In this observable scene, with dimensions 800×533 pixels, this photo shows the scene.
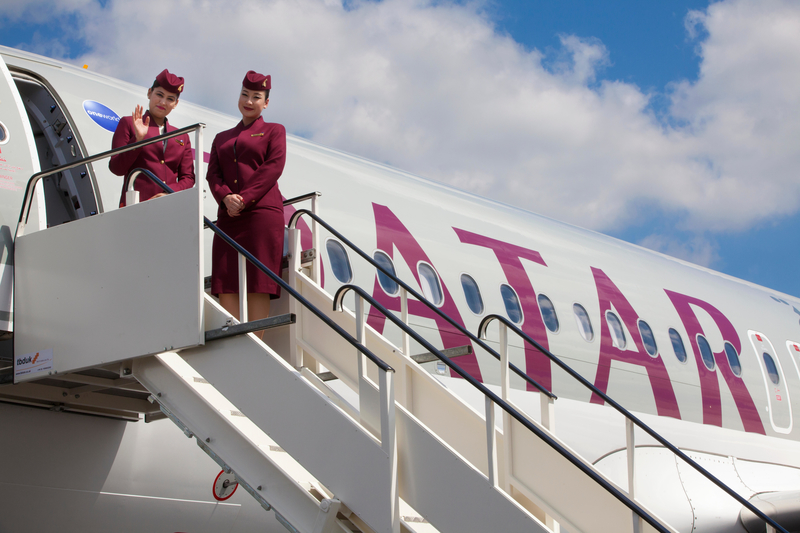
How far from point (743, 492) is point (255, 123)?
6.57m

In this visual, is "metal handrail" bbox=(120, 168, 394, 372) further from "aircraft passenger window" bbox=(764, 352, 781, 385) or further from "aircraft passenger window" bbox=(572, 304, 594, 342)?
"aircraft passenger window" bbox=(764, 352, 781, 385)

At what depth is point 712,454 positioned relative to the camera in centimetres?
881

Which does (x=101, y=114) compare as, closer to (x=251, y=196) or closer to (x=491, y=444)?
(x=251, y=196)

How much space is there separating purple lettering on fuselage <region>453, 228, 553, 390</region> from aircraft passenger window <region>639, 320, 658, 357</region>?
1884 mm

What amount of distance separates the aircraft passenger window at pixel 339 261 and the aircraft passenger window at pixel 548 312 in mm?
2674

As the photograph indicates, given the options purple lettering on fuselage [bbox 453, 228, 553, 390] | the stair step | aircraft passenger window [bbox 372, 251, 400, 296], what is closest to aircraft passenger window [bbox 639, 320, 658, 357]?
purple lettering on fuselage [bbox 453, 228, 553, 390]

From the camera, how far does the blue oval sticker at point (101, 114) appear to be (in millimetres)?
5836

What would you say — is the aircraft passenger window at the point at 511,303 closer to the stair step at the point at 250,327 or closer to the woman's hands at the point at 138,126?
the woman's hands at the point at 138,126

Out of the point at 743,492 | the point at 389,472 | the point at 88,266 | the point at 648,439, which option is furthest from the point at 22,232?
the point at 743,492


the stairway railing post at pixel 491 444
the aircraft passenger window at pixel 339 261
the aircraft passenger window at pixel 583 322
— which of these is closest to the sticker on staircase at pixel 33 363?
the stairway railing post at pixel 491 444

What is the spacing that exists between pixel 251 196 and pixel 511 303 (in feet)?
→ 14.5

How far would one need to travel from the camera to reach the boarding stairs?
3451 millimetres

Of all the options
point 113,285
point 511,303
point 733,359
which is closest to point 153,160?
point 113,285

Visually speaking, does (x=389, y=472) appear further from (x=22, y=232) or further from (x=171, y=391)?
(x=22, y=232)
